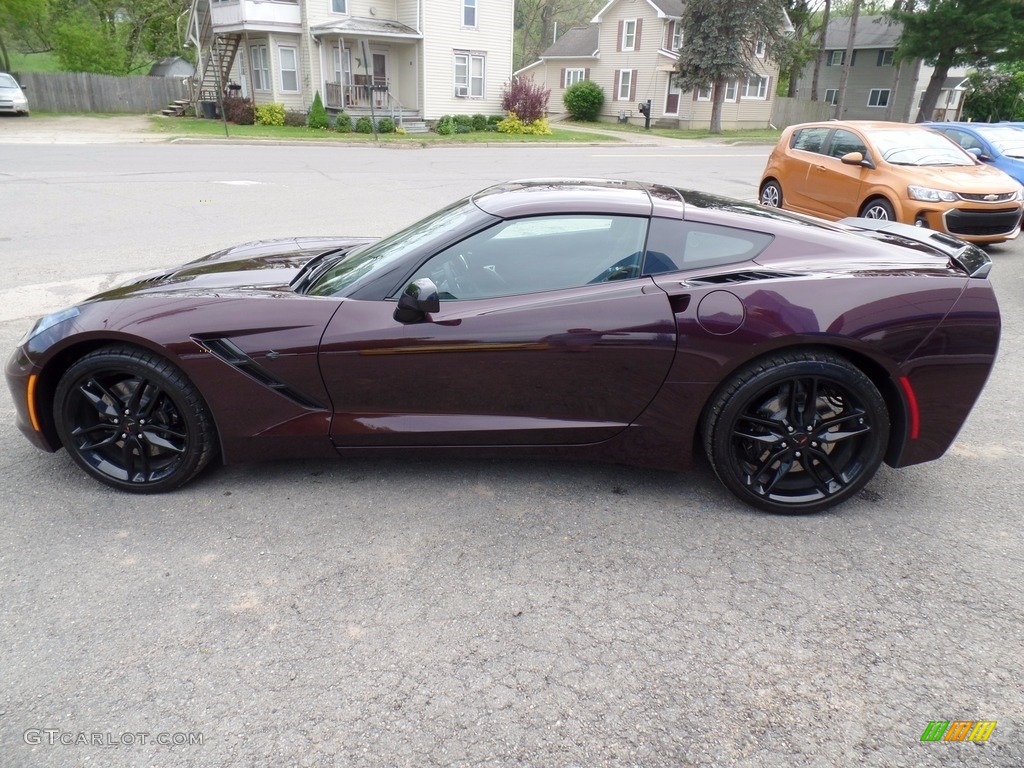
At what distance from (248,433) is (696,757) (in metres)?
2.27

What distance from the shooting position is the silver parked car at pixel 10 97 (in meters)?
27.5

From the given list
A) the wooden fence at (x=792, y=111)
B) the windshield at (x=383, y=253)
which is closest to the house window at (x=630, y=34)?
the wooden fence at (x=792, y=111)

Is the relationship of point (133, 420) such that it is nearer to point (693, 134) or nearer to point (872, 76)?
point (693, 134)

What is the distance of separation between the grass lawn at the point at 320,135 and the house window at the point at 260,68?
283 centimetres

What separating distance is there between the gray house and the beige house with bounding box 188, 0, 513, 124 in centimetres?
2757

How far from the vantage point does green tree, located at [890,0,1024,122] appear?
3098cm

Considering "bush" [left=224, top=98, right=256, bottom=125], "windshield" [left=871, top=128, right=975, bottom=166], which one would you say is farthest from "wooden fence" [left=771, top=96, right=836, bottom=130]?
"windshield" [left=871, top=128, right=975, bottom=166]

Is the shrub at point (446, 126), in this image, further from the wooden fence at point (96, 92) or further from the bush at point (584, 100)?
the bush at point (584, 100)

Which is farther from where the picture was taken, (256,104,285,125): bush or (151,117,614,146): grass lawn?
(256,104,285,125): bush

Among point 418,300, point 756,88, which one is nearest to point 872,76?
point 756,88

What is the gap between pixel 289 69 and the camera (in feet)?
102

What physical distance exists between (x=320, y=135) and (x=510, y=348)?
80.4 ft

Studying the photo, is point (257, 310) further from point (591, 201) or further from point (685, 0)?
point (685, 0)

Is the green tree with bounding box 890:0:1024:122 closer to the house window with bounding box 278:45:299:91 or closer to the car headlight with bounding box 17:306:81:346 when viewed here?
the house window with bounding box 278:45:299:91
